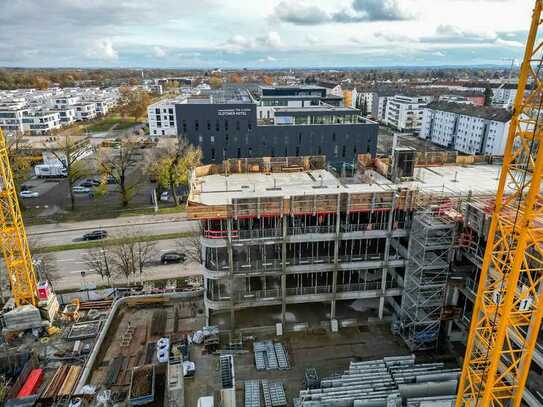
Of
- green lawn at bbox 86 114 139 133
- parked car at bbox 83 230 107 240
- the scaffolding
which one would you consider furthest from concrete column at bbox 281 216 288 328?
green lawn at bbox 86 114 139 133

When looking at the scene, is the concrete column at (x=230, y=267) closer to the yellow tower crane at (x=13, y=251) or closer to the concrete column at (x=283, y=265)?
the concrete column at (x=283, y=265)

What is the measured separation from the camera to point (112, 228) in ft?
185

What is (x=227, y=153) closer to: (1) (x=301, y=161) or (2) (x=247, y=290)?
(1) (x=301, y=161)

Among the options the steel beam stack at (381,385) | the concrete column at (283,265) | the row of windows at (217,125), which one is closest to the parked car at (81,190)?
the row of windows at (217,125)

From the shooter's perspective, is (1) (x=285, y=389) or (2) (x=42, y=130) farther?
(2) (x=42, y=130)

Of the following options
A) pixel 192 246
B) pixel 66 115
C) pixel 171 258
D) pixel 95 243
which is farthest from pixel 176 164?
pixel 66 115

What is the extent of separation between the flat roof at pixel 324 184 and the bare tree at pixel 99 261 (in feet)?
50.9

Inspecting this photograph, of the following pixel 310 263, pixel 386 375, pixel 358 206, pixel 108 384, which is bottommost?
pixel 108 384

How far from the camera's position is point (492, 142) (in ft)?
311

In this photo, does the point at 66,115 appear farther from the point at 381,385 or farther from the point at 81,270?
the point at 381,385

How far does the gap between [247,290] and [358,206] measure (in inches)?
497

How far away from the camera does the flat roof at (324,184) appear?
1326 inches

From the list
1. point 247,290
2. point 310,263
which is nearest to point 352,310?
point 310,263

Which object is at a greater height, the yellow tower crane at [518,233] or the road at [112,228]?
the yellow tower crane at [518,233]
